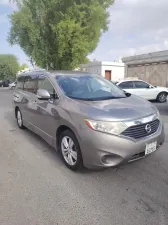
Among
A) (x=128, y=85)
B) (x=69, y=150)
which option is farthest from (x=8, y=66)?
(x=69, y=150)

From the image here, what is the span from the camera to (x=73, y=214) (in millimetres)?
2516

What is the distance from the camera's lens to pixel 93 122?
3.02 metres

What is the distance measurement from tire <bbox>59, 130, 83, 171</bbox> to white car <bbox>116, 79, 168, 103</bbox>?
8456 millimetres

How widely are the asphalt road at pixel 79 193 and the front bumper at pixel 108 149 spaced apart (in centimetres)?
39

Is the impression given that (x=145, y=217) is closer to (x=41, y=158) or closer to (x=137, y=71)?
(x=41, y=158)

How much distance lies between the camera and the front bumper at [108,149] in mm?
2943

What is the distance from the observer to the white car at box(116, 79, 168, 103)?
11.7m

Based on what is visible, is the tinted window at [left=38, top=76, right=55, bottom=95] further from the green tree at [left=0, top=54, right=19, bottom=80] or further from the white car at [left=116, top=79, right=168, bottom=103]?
the green tree at [left=0, top=54, right=19, bottom=80]

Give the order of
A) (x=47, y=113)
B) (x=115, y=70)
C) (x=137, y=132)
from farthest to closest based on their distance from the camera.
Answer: (x=115, y=70), (x=47, y=113), (x=137, y=132)

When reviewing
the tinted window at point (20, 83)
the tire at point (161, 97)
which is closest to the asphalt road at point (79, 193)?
the tinted window at point (20, 83)

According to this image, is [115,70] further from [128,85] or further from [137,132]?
[137,132]

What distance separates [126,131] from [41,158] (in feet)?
6.35

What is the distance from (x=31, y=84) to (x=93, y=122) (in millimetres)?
2899

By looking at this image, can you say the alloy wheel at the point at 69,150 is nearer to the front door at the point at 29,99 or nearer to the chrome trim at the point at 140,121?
the chrome trim at the point at 140,121
